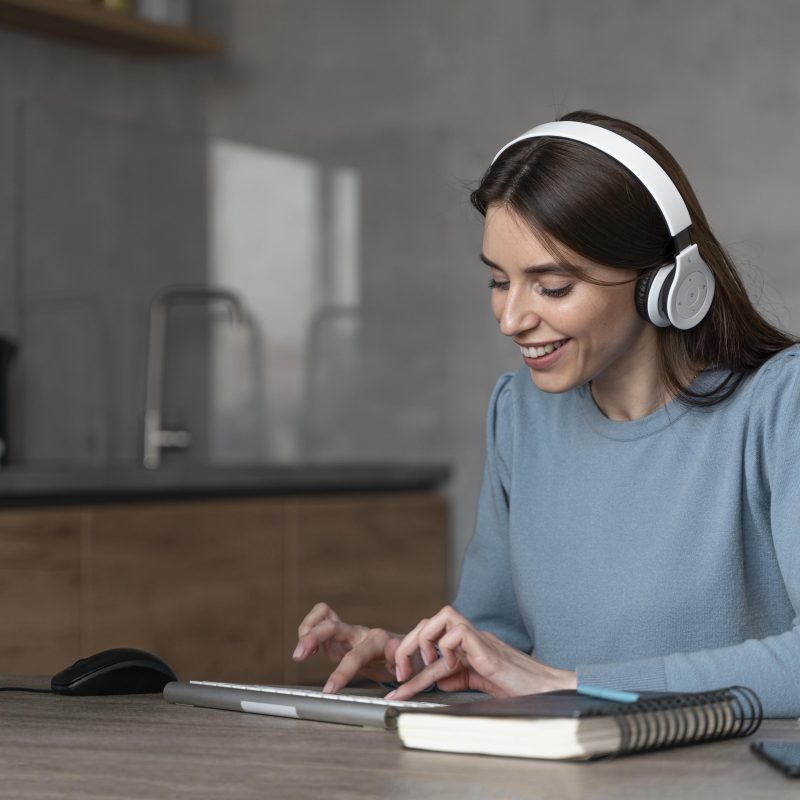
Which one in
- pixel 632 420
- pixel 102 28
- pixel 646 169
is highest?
pixel 102 28

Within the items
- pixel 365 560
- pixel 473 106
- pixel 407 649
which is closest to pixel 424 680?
pixel 407 649

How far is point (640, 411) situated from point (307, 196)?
8.19 ft

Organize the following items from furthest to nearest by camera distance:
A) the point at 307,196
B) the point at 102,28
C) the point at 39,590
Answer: the point at 307,196 < the point at 102,28 < the point at 39,590

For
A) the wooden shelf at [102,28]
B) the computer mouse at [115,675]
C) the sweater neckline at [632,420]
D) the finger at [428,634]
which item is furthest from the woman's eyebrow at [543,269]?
the wooden shelf at [102,28]

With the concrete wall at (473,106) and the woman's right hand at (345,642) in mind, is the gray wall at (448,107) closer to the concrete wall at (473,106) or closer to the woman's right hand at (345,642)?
the concrete wall at (473,106)

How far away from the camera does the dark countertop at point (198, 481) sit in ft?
9.04

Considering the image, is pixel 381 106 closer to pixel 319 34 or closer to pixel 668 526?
pixel 319 34

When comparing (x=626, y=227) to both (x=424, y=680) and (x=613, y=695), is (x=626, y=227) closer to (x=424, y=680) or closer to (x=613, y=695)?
(x=424, y=680)

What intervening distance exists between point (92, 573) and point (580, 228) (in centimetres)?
158

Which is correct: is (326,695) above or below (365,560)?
above

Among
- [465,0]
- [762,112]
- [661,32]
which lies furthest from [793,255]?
[465,0]

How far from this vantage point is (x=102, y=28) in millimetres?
3709

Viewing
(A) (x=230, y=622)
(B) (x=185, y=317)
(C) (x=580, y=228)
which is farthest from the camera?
(B) (x=185, y=317)

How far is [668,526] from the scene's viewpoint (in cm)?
162
